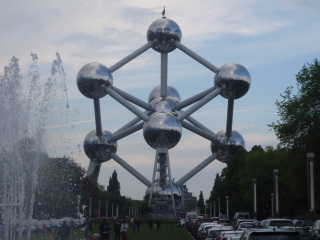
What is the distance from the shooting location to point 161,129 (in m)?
82.0

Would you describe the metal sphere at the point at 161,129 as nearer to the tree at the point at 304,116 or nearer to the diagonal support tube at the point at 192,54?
the diagonal support tube at the point at 192,54

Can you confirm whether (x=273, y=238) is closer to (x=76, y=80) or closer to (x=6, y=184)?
(x=6, y=184)

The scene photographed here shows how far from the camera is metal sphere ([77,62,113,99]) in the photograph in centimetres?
7950

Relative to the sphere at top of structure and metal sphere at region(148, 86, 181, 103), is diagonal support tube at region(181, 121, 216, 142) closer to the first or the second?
metal sphere at region(148, 86, 181, 103)

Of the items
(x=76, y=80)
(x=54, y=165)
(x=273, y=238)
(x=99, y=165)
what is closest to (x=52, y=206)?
(x=54, y=165)

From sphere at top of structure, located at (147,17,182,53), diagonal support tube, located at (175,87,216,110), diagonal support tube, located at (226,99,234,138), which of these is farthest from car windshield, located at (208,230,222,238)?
diagonal support tube, located at (175,87,216,110)

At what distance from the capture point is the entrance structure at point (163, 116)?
80750 mm

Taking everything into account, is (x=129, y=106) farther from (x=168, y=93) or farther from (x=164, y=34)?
(x=168, y=93)

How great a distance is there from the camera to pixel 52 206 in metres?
63.5

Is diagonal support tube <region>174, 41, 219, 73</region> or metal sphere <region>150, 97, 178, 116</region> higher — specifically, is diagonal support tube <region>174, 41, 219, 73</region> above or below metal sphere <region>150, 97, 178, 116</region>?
above

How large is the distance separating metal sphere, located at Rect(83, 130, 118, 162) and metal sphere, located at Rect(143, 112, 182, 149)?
18.0 feet

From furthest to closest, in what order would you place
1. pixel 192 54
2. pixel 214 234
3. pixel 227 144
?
pixel 227 144 → pixel 192 54 → pixel 214 234

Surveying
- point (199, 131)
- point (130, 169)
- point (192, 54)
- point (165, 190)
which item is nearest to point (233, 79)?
point (192, 54)

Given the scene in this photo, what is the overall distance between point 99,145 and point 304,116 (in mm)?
43911
